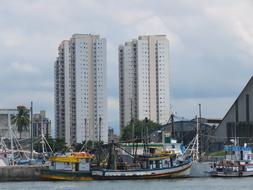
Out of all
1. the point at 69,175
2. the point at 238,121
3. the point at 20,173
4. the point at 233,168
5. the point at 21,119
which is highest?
the point at 21,119

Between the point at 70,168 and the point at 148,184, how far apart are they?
1258 cm

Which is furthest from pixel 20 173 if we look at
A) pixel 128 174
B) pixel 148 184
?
pixel 148 184

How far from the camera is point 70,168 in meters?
92.9

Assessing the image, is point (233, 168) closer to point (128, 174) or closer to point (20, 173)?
point (128, 174)

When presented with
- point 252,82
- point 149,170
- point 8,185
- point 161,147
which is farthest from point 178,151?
point 252,82

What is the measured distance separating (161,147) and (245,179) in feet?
46.0

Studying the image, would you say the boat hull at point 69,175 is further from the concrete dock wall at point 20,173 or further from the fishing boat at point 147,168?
the concrete dock wall at point 20,173

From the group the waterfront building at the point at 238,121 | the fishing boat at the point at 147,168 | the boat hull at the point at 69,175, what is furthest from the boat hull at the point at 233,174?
the waterfront building at the point at 238,121

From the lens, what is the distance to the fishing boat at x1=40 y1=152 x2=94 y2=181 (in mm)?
92125

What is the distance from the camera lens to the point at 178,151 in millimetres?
101375

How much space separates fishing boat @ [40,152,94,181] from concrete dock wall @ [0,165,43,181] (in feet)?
7.93

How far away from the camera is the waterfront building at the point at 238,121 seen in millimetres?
138125

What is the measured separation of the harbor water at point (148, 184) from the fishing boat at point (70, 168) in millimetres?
1497

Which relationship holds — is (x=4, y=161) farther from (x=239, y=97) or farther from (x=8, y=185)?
(x=239, y=97)
